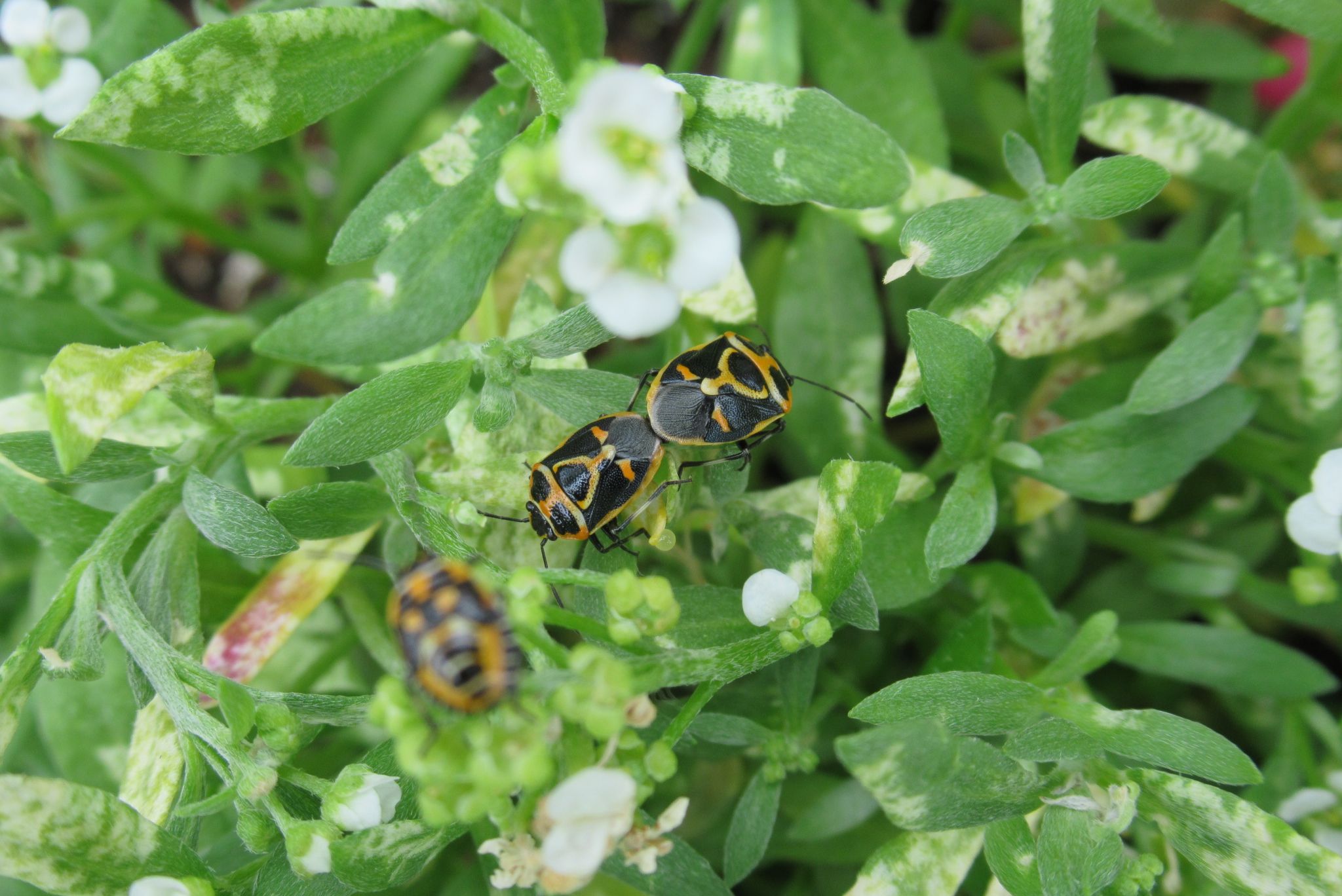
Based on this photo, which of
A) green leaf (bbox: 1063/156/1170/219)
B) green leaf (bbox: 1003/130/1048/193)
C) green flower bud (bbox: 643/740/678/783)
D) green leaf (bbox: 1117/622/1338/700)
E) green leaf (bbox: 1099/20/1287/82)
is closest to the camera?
green flower bud (bbox: 643/740/678/783)

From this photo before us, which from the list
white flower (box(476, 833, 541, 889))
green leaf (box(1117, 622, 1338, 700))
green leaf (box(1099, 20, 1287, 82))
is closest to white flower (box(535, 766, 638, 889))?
white flower (box(476, 833, 541, 889))

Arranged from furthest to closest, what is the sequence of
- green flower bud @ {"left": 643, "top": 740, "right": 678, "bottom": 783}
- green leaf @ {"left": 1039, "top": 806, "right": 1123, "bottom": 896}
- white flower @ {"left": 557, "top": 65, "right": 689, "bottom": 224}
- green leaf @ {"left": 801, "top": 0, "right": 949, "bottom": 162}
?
green leaf @ {"left": 801, "top": 0, "right": 949, "bottom": 162}
green leaf @ {"left": 1039, "top": 806, "right": 1123, "bottom": 896}
green flower bud @ {"left": 643, "top": 740, "right": 678, "bottom": 783}
white flower @ {"left": 557, "top": 65, "right": 689, "bottom": 224}

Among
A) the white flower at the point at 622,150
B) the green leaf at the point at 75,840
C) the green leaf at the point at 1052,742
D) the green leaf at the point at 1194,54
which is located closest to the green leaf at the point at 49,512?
the green leaf at the point at 75,840

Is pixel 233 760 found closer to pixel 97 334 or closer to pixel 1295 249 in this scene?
pixel 97 334

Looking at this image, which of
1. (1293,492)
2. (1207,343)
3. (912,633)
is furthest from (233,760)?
(1293,492)

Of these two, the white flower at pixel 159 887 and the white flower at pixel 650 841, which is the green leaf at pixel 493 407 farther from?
the white flower at pixel 159 887

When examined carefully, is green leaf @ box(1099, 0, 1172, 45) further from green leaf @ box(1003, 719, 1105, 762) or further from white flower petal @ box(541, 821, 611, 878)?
white flower petal @ box(541, 821, 611, 878)
